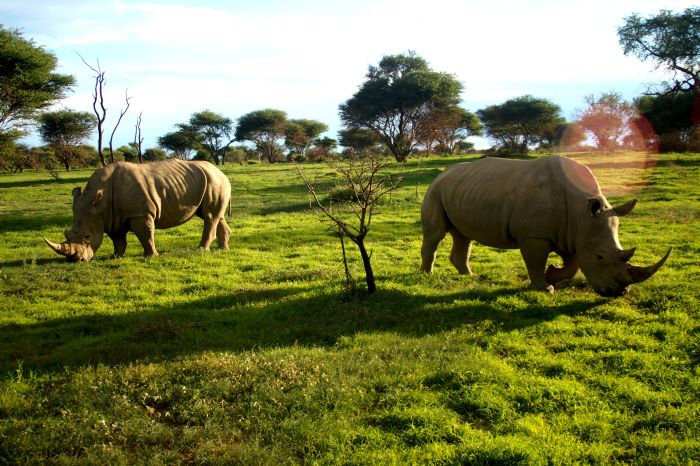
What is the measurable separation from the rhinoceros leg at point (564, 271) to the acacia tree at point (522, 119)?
117 feet

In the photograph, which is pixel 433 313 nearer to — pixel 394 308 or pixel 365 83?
pixel 394 308

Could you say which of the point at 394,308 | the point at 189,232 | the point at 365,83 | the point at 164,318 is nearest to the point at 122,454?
the point at 164,318

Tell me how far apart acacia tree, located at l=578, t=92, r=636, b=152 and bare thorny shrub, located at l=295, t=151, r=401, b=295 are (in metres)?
27.1

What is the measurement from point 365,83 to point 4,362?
41927 mm

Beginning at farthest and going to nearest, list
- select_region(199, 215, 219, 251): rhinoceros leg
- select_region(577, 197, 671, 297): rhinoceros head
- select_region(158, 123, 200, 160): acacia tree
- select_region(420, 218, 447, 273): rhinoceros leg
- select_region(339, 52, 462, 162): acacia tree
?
select_region(158, 123, 200, 160): acacia tree
select_region(339, 52, 462, 162): acacia tree
select_region(199, 215, 219, 251): rhinoceros leg
select_region(420, 218, 447, 273): rhinoceros leg
select_region(577, 197, 671, 297): rhinoceros head

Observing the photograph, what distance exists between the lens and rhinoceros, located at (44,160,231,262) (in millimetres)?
12133

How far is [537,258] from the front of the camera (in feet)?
27.9

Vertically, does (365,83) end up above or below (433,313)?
above

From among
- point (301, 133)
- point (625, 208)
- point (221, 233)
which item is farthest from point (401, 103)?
point (625, 208)

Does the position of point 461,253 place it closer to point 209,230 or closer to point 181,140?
point 209,230

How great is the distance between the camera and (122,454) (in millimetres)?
4449

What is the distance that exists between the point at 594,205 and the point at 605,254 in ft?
2.29

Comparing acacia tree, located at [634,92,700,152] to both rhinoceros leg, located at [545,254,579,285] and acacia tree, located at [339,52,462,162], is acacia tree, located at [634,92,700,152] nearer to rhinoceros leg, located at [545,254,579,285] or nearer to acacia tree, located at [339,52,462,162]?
acacia tree, located at [339,52,462,162]

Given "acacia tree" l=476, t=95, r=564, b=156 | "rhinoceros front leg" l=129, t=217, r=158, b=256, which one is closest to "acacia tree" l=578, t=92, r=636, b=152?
"acacia tree" l=476, t=95, r=564, b=156
